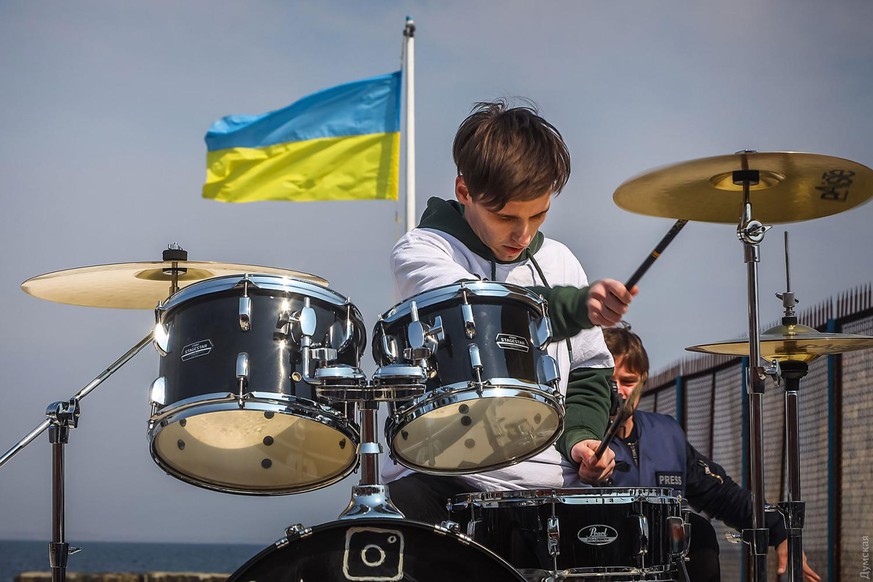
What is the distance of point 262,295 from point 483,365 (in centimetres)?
65

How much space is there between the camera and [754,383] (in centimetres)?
379

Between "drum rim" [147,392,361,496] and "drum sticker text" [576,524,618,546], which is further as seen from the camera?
"drum sticker text" [576,524,618,546]

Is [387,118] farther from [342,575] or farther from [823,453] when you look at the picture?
[342,575]

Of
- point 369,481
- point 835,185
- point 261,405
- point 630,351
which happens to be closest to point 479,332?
point 369,481

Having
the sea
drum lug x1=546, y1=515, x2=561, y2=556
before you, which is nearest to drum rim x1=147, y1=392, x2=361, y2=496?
drum lug x1=546, y1=515, x2=561, y2=556

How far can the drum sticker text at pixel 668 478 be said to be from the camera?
4871mm

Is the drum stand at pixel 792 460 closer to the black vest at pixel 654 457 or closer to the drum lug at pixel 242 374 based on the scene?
the black vest at pixel 654 457

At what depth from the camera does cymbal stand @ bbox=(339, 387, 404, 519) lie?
238cm

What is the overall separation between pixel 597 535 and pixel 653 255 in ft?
2.69

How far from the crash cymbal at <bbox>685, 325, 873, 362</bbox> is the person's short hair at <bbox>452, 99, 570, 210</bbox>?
7.05 ft

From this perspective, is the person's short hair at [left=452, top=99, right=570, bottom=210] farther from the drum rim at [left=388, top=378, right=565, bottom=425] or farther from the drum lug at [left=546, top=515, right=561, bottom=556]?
the drum lug at [left=546, top=515, right=561, bottom=556]

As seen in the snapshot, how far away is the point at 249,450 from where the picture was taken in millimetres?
2934

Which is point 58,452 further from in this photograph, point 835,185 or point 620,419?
point 835,185

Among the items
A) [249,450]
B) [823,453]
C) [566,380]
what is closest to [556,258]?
[566,380]
